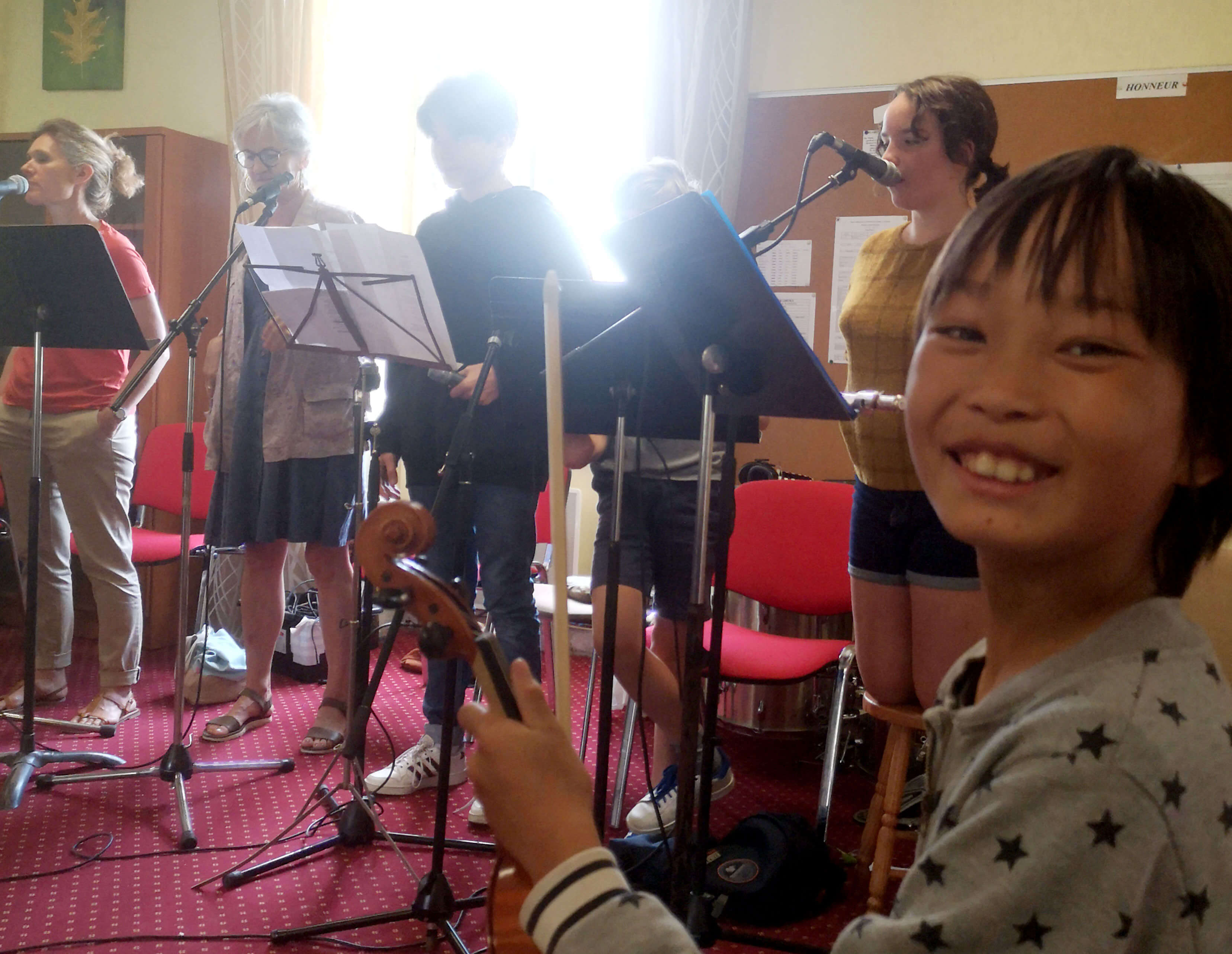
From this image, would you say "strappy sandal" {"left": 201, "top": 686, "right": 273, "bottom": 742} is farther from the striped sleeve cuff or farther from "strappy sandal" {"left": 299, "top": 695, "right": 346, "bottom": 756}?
the striped sleeve cuff

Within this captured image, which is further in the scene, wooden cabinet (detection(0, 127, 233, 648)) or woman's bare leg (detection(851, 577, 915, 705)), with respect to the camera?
wooden cabinet (detection(0, 127, 233, 648))

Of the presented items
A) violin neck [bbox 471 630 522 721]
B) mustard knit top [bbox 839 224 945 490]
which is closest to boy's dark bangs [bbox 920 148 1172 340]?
violin neck [bbox 471 630 522 721]

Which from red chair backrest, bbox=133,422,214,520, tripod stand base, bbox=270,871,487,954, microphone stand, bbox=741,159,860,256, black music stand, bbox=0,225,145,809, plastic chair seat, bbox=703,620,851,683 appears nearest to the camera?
microphone stand, bbox=741,159,860,256

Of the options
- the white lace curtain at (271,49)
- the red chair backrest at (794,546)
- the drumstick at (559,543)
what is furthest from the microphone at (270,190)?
the white lace curtain at (271,49)

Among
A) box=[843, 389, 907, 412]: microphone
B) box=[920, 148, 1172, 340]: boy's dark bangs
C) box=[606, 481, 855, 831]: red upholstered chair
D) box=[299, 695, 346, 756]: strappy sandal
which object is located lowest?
box=[299, 695, 346, 756]: strappy sandal

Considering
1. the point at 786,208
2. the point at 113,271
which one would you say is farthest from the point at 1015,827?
the point at 786,208

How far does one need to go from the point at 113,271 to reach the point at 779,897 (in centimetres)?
185

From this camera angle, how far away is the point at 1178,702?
54cm

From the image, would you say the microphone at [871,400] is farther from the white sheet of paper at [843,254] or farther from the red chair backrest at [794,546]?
the white sheet of paper at [843,254]

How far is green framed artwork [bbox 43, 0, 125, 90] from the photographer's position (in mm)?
4262

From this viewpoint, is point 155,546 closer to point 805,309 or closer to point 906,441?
point 805,309

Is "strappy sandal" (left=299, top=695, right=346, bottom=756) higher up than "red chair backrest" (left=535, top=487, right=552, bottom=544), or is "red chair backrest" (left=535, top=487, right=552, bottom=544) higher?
"red chair backrest" (left=535, top=487, right=552, bottom=544)

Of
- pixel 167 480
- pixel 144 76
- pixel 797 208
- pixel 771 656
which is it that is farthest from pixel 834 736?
pixel 144 76

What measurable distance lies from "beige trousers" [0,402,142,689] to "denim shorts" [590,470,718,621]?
1444 mm
